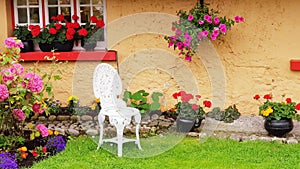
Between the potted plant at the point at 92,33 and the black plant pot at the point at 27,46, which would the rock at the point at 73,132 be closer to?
the potted plant at the point at 92,33

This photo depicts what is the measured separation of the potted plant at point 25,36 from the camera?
7328 mm

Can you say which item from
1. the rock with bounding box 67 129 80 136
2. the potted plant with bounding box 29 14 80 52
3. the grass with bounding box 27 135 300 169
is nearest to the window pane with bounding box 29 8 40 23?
the potted plant with bounding box 29 14 80 52

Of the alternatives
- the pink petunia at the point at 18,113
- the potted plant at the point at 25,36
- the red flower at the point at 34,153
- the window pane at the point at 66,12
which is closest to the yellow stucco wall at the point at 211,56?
the potted plant at the point at 25,36

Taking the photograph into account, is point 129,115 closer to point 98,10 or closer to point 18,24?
point 98,10

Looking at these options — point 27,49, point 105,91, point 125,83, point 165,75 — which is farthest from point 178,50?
point 27,49

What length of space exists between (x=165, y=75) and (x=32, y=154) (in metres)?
2.34

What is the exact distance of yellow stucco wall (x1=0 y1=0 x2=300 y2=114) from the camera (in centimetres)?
690

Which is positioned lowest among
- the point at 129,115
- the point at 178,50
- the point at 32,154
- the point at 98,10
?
the point at 32,154

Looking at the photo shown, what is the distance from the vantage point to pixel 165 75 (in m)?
7.25

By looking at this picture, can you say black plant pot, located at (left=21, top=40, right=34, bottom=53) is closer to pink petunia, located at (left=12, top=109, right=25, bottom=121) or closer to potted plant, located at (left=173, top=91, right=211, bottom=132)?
pink petunia, located at (left=12, top=109, right=25, bottom=121)

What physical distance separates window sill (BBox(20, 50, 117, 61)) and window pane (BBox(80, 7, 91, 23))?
0.58 m

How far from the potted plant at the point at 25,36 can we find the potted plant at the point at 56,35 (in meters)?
0.12

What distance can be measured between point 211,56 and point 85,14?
1.96 metres

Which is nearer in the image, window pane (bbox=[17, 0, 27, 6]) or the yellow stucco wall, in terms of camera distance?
the yellow stucco wall
